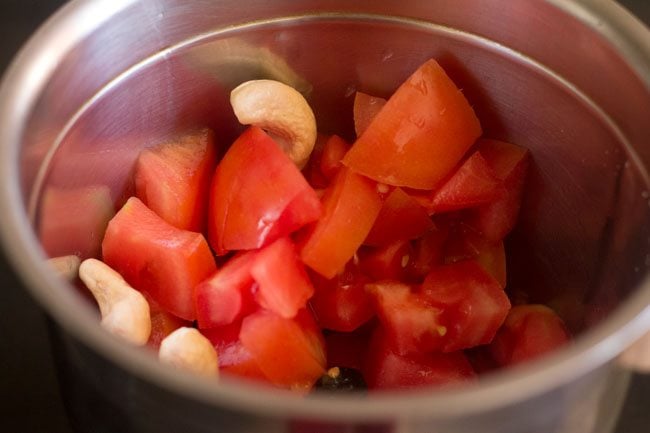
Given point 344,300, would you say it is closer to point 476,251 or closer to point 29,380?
point 476,251

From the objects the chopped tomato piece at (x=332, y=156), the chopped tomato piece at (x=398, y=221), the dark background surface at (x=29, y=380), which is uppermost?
the chopped tomato piece at (x=332, y=156)

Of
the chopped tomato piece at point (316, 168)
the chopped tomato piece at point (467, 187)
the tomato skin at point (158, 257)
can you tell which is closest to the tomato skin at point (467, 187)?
the chopped tomato piece at point (467, 187)

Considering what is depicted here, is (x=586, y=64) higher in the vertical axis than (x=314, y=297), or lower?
higher

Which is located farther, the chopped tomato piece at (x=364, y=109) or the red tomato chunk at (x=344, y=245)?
the chopped tomato piece at (x=364, y=109)

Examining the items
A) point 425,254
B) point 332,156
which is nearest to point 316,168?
point 332,156

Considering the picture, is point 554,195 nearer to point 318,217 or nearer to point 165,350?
point 318,217

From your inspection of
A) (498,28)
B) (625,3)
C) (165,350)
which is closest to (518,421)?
(165,350)

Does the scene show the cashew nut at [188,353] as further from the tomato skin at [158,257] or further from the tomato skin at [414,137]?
the tomato skin at [414,137]

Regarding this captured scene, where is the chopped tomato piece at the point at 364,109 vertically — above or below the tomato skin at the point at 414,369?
above
